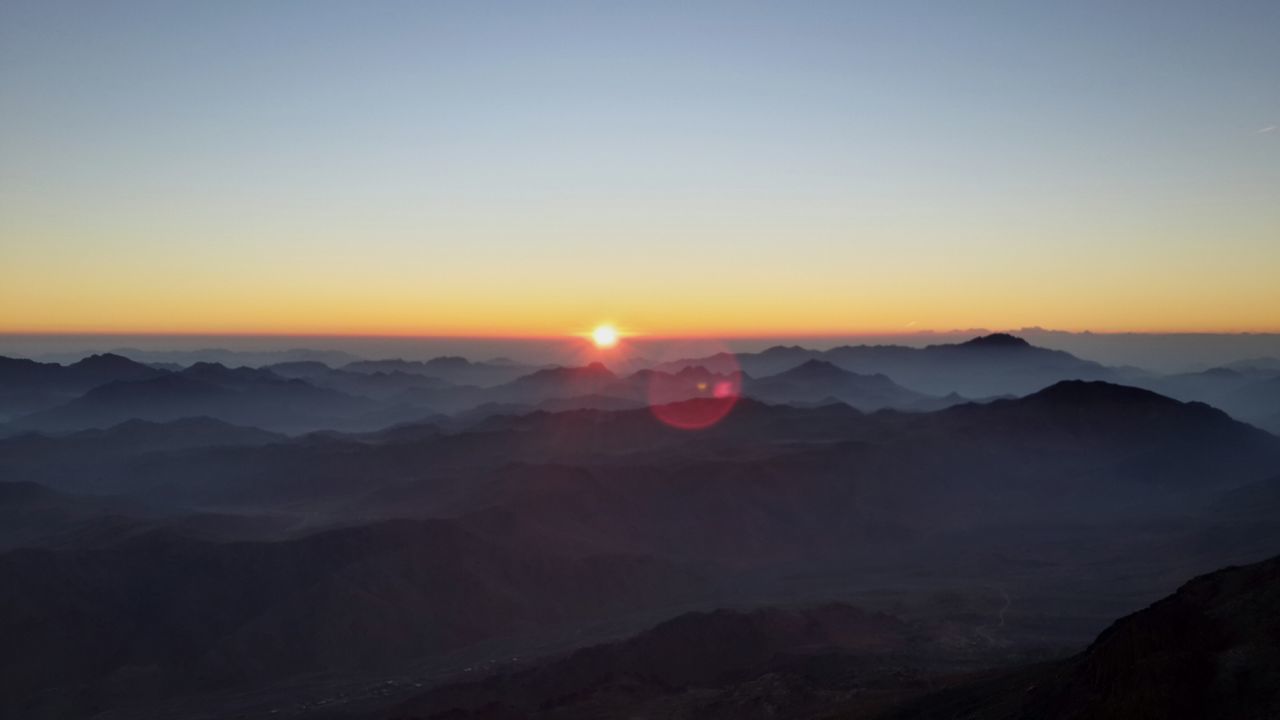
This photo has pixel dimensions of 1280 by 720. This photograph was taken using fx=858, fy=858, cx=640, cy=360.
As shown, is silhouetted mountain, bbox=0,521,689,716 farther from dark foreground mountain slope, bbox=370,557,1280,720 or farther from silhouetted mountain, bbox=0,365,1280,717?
dark foreground mountain slope, bbox=370,557,1280,720

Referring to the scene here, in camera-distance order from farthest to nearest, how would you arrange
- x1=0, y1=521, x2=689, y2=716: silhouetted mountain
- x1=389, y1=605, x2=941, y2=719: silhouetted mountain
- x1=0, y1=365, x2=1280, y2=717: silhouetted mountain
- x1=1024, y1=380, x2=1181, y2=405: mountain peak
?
1. x1=1024, y1=380, x2=1181, y2=405: mountain peak
2. x1=0, y1=365, x2=1280, y2=717: silhouetted mountain
3. x1=0, y1=521, x2=689, y2=716: silhouetted mountain
4. x1=389, y1=605, x2=941, y2=719: silhouetted mountain

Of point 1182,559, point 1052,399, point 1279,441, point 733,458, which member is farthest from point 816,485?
point 1279,441

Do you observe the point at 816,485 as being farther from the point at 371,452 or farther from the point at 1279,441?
the point at 1279,441

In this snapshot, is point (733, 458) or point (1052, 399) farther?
point (1052, 399)

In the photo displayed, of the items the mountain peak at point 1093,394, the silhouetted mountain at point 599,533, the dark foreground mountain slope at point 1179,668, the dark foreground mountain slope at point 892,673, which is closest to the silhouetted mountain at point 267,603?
the silhouetted mountain at point 599,533

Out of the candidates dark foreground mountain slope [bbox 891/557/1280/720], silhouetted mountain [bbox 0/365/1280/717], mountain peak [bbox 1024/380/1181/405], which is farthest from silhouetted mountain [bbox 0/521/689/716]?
mountain peak [bbox 1024/380/1181/405]

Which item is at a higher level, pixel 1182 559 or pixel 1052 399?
pixel 1052 399

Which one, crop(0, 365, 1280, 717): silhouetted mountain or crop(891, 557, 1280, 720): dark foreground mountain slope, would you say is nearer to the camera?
crop(891, 557, 1280, 720): dark foreground mountain slope

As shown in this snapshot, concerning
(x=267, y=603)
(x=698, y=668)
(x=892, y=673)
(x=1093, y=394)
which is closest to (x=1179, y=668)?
(x=892, y=673)

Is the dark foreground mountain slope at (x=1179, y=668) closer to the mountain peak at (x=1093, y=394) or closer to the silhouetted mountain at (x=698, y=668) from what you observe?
the silhouetted mountain at (x=698, y=668)
